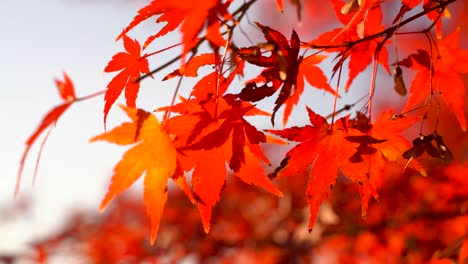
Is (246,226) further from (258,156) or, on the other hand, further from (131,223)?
(258,156)

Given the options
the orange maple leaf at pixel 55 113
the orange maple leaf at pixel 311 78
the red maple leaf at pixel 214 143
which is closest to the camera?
the orange maple leaf at pixel 55 113

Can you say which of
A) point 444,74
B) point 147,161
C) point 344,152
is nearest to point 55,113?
point 147,161

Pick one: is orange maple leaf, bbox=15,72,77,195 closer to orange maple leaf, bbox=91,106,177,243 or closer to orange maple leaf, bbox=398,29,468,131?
orange maple leaf, bbox=91,106,177,243

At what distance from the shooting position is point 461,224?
4.52 metres

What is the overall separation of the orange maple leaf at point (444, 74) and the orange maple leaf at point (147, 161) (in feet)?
1.80

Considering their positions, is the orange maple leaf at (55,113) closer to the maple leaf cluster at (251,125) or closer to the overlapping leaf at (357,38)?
the maple leaf cluster at (251,125)

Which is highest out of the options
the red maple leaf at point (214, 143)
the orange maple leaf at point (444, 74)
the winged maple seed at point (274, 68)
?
the winged maple seed at point (274, 68)

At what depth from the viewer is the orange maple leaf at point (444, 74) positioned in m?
1.25

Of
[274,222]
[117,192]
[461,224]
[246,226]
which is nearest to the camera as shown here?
[117,192]

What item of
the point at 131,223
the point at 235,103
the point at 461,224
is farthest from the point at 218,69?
the point at 131,223

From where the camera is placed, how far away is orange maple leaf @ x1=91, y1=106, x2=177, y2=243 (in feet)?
3.08

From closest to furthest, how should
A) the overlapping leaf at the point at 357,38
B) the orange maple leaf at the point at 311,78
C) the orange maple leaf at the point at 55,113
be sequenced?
1. the orange maple leaf at the point at 55,113
2. the overlapping leaf at the point at 357,38
3. the orange maple leaf at the point at 311,78

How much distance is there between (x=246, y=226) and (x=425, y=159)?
9.47 ft

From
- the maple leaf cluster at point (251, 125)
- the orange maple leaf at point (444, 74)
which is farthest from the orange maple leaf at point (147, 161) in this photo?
the orange maple leaf at point (444, 74)
